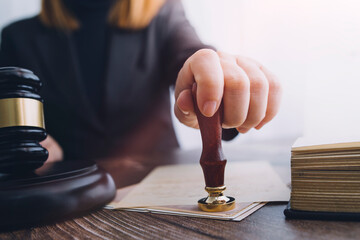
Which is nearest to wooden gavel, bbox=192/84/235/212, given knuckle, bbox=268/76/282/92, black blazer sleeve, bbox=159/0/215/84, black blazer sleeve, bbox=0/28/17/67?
knuckle, bbox=268/76/282/92

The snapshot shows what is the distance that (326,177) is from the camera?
0.34 metres

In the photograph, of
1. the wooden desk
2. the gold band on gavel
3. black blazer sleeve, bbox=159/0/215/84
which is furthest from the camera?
black blazer sleeve, bbox=159/0/215/84

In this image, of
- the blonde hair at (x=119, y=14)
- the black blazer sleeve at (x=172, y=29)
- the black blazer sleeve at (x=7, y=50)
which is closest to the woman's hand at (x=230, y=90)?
the black blazer sleeve at (x=172, y=29)

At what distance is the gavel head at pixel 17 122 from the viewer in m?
0.41

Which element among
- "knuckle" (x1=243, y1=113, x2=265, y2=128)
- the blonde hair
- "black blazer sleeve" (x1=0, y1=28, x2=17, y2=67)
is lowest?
"knuckle" (x1=243, y1=113, x2=265, y2=128)

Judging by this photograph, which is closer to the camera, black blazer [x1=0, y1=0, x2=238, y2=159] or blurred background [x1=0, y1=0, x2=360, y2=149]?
black blazer [x1=0, y1=0, x2=238, y2=159]

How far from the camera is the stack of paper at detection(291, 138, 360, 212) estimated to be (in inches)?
13.0

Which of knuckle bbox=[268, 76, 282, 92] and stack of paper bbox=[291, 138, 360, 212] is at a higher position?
knuckle bbox=[268, 76, 282, 92]

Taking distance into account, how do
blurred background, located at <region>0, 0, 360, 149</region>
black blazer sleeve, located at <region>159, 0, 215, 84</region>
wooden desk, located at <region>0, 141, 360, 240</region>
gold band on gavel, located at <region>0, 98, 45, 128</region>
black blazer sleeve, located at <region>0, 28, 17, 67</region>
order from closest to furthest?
wooden desk, located at <region>0, 141, 360, 240</region> < gold band on gavel, located at <region>0, 98, 45, 128</region> < black blazer sleeve, located at <region>159, 0, 215, 84</region> < black blazer sleeve, located at <region>0, 28, 17, 67</region> < blurred background, located at <region>0, 0, 360, 149</region>

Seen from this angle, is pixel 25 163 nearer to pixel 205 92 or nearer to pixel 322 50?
pixel 205 92

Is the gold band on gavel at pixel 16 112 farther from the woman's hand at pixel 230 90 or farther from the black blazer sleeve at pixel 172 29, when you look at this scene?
the black blazer sleeve at pixel 172 29

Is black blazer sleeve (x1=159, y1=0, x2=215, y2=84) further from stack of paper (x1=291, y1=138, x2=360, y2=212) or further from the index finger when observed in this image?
stack of paper (x1=291, y1=138, x2=360, y2=212)

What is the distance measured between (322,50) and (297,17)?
1.74 ft

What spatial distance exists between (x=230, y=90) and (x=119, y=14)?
3.59ft
